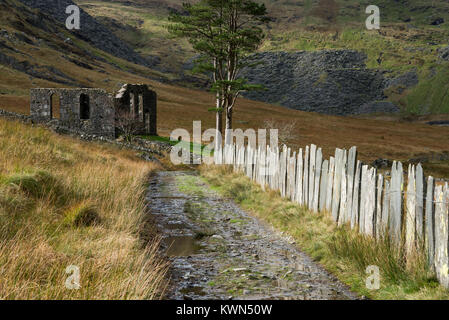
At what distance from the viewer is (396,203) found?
638 cm

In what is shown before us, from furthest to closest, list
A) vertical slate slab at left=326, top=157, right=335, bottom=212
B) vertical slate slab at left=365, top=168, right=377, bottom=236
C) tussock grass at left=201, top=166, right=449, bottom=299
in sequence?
vertical slate slab at left=326, top=157, right=335, bottom=212 → vertical slate slab at left=365, top=168, right=377, bottom=236 → tussock grass at left=201, top=166, right=449, bottom=299

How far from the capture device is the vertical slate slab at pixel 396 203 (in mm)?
6277

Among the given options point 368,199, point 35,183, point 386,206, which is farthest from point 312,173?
point 35,183

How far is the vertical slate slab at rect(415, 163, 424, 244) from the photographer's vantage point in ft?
18.8

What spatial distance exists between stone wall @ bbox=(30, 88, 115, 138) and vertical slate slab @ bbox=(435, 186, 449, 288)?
112 ft

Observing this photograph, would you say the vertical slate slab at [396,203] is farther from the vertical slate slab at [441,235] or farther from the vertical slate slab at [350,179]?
the vertical slate slab at [350,179]

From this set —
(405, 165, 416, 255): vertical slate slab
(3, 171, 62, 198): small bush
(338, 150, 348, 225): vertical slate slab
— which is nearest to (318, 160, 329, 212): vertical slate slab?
(338, 150, 348, 225): vertical slate slab

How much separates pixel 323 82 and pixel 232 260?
15476cm

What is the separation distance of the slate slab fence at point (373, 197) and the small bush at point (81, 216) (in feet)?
15.1

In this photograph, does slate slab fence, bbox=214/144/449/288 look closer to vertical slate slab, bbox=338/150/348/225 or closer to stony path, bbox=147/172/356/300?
vertical slate slab, bbox=338/150/348/225

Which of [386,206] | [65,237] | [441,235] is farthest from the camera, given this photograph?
[386,206]

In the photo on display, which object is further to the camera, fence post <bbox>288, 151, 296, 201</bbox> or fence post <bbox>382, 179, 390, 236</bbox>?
fence post <bbox>288, 151, 296, 201</bbox>

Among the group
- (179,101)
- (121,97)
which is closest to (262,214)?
(121,97)

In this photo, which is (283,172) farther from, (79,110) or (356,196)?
(79,110)
